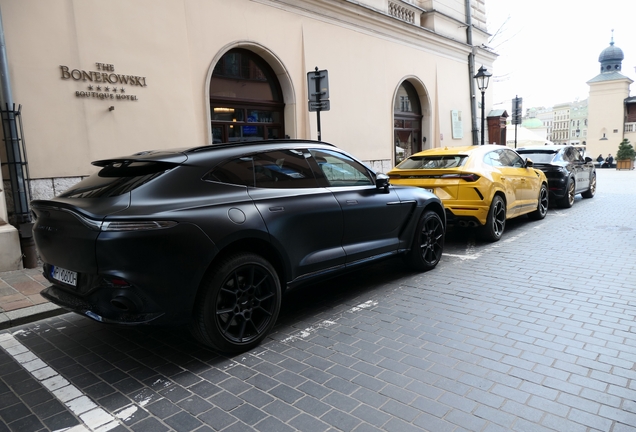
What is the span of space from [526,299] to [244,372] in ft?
10.2

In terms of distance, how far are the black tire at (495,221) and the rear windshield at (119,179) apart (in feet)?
18.4

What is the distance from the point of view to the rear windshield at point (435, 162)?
732 centimetres

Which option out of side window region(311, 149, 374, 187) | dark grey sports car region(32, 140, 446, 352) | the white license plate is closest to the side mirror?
side window region(311, 149, 374, 187)

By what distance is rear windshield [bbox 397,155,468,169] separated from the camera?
732 centimetres

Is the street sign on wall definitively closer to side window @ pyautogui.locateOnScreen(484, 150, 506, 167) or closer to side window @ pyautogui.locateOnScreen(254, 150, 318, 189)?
side window @ pyautogui.locateOnScreen(484, 150, 506, 167)

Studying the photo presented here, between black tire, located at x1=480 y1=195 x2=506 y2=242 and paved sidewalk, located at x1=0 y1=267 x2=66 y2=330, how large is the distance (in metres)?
6.27

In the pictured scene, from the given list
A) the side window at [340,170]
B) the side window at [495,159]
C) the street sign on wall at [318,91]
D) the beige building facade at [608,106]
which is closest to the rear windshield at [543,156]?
the side window at [495,159]

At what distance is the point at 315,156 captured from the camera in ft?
15.0

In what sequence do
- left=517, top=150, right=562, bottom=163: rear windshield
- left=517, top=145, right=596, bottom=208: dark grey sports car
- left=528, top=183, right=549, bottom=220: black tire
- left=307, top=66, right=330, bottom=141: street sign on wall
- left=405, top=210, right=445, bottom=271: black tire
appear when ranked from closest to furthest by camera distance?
left=405, top=210, right=445, bottom=271: black tire, left=307, top=66, right=330, bottom=141: street sign on wall, left=528, top=183, right=549, bottom=220: black tire, left=517, top=145, right=596, bottom=208: dark grey sports car, left=517, top=150, right=562, bottom=163: rear windshield

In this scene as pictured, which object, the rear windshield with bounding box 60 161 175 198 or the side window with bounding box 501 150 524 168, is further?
the side window with bounding box 501 150 524 168

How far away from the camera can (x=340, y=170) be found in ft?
15.7

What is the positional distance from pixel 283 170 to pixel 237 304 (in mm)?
1346

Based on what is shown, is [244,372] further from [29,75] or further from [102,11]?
[102,11]

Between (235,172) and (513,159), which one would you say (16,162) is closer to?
(235,172)
